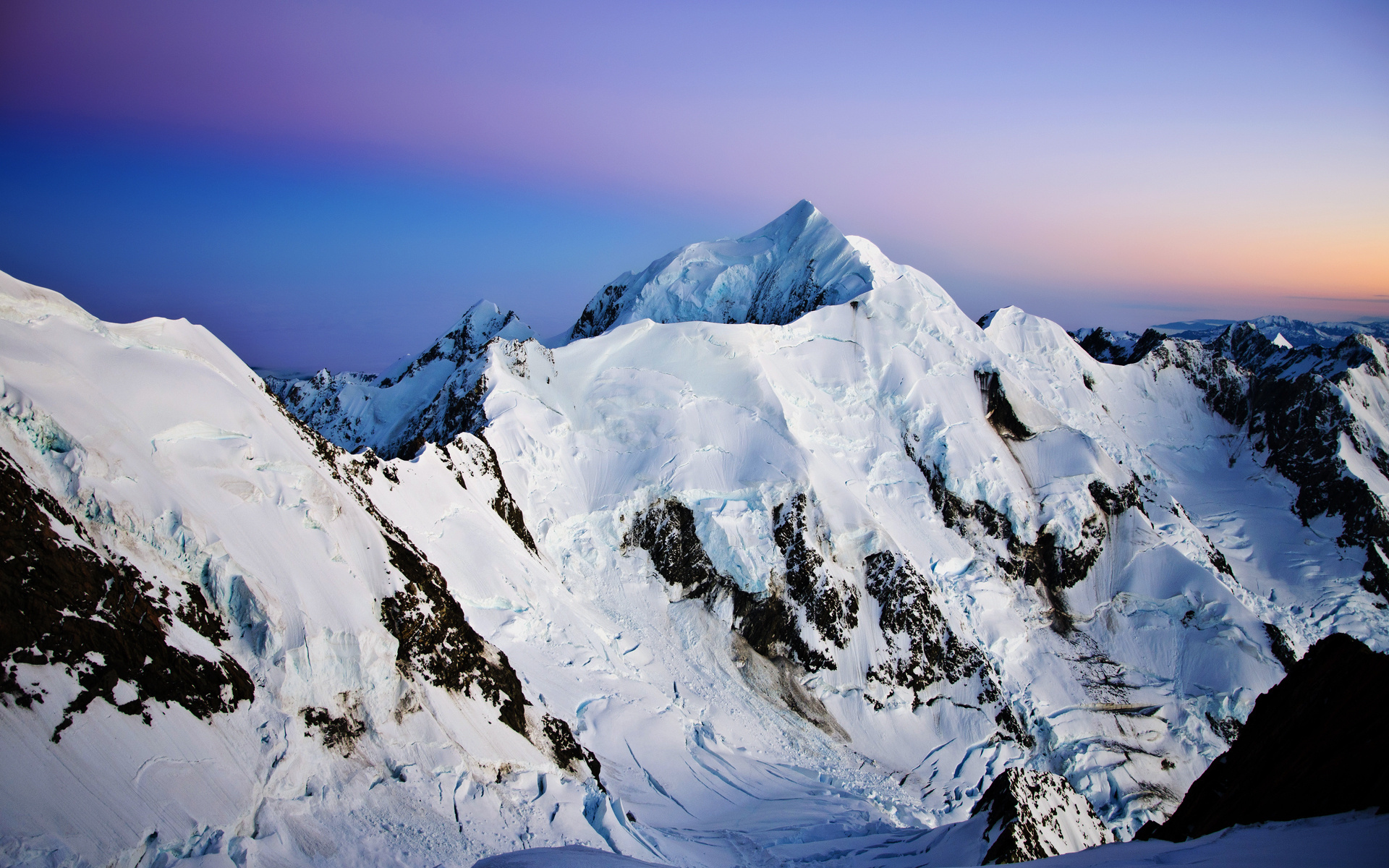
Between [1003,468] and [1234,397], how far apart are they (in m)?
51.6

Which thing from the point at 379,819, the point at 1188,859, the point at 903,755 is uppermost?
the point at 1188,859

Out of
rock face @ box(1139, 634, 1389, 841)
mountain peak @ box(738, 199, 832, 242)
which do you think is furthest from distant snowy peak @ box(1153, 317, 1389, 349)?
rock face @ box(1139, 634, 1389, 841)

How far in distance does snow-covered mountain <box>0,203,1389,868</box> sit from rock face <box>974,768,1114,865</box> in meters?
0.33

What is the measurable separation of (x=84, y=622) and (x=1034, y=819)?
98.3ft

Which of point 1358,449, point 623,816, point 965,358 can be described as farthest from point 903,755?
point 1358,449

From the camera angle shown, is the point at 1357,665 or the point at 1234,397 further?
the point at 1234,397

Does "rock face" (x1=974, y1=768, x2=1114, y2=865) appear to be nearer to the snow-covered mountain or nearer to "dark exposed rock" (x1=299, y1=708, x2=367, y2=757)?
the snow-covered mountain

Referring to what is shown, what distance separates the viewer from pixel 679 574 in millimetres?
47438

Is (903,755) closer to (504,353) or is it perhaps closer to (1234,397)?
(504,353)

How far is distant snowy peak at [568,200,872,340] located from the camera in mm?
77812

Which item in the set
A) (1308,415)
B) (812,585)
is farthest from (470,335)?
(1308,415)

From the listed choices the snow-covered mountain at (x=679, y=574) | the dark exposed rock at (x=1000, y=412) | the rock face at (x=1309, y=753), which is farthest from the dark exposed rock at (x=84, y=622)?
the dark exposed rock at (x=1000, y=412)

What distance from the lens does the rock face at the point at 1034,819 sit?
74.4 feet

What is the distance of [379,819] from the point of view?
19953 mm
